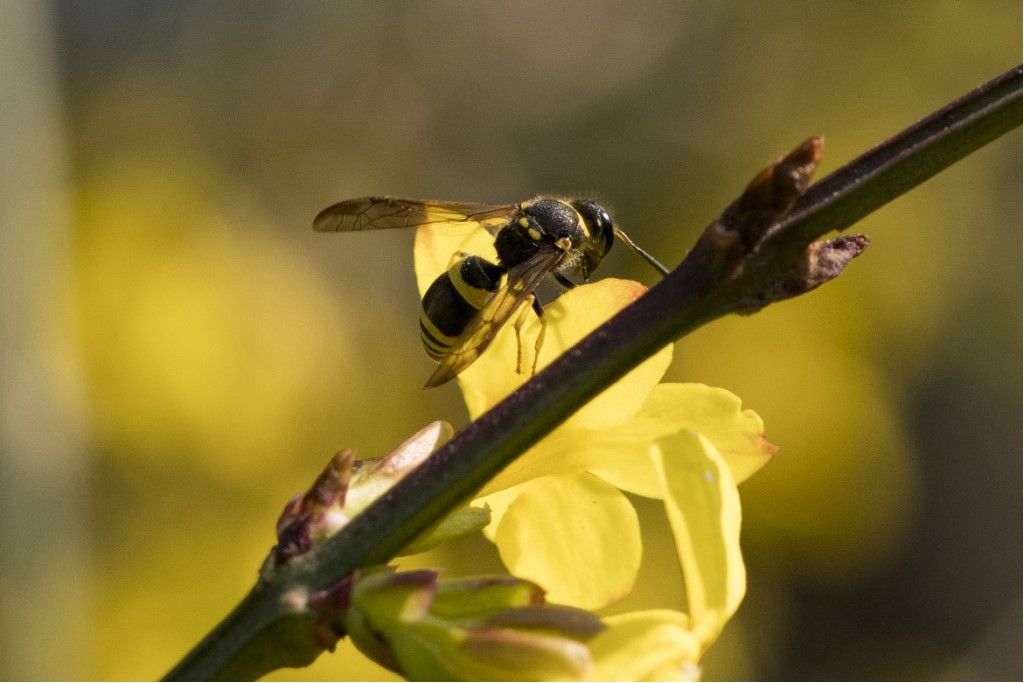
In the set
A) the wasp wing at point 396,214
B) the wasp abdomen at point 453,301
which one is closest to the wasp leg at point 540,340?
the wasp abdomen at point 453,301

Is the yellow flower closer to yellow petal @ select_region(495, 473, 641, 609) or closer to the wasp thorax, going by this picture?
yellow petal @ select_region(495, 473, 641, 609)

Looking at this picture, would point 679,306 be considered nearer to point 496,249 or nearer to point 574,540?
point 574,540

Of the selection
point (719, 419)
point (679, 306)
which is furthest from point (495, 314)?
point (679, 306)

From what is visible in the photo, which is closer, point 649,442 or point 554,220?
point 649,442

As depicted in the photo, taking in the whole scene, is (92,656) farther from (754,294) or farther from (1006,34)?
(1006,34)

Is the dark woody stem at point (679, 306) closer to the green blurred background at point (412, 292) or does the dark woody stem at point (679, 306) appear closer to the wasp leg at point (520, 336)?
the wasp leg at point (520, 336)

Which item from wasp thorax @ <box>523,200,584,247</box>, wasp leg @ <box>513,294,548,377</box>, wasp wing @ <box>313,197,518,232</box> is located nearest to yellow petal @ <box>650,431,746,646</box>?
wasp leg @ <box>513,294,548,377</box>
